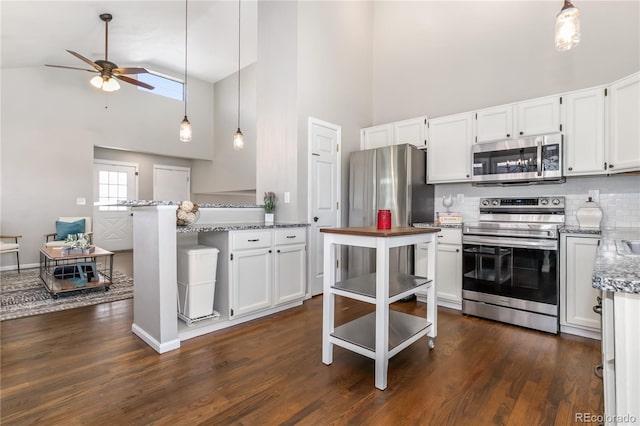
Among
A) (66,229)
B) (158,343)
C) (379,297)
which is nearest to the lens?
(379,297)

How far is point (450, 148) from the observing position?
367 centimetres

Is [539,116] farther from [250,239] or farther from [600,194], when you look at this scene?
[250,239]

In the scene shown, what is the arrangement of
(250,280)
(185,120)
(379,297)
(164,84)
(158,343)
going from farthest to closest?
(164,84)
(185,120)
(250,280)
(158,343)
(379,297)

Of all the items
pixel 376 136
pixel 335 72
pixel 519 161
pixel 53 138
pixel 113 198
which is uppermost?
pixel 335 72

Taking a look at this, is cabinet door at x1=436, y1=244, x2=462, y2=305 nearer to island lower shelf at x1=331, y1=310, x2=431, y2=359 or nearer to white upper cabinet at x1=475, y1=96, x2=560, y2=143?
island lower shelf at x1=331, y1=310, x2=431, y2=359

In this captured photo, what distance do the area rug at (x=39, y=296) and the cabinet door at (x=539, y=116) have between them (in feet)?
15.9

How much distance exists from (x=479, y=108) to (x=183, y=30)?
502 cm

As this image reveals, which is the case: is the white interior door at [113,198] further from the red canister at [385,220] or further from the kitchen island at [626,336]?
the kitchen island at [626,336]

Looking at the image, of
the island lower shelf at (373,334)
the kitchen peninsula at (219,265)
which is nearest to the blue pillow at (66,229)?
the kitchen peninsula at (219,265)

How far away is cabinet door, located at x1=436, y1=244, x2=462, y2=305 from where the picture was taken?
10.9 feet

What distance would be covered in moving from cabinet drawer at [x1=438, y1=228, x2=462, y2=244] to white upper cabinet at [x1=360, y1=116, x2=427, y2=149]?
45.2 inches

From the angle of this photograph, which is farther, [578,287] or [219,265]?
[219,265]

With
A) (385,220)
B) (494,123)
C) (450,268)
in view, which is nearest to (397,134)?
(494,123)

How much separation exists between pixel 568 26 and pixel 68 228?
704cm
